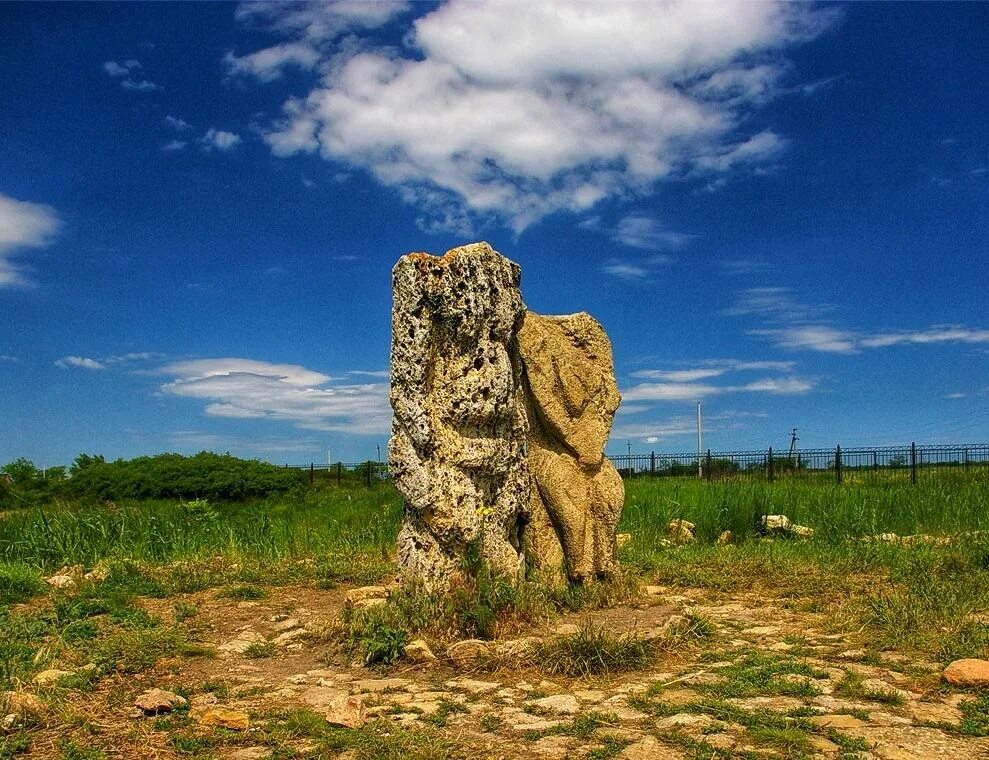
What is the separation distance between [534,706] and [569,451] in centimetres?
343

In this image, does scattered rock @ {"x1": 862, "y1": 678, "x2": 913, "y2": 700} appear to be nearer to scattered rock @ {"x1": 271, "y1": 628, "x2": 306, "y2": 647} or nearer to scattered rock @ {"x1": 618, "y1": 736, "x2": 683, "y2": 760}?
scattered rock @ {"x1": 618, "y1": 736, "x2": 683, "y2": 760}

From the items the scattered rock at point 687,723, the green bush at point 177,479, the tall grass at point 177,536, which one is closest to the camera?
the scattered rock at point 687,723

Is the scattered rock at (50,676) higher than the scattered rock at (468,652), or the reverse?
the scattered rock at (468,652)

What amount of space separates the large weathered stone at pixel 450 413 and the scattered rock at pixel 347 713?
1921 millimetres

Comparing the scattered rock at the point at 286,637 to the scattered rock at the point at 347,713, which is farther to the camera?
the scattered rock at the point at 286,637

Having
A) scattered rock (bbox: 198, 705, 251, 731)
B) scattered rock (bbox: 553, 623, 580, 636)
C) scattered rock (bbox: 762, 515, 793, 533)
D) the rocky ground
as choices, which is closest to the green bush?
scattered rock (bbox: 762, 515, 793, 533)

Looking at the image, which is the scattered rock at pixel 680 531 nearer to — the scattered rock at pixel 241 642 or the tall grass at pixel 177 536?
the tall grass at pixel 177 536

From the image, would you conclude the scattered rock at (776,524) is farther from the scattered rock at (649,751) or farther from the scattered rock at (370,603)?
the scattered rock at (649,751)

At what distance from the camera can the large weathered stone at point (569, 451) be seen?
765 centimetres

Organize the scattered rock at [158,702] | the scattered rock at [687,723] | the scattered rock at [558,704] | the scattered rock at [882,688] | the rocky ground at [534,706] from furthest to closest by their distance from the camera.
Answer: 1. the scattered rock at [158,702]
2. the scattered rock at [882,688]
3. the scattered rock at [558,704]
4. the scattered rock at [687,723]
5. the rocky ground at [534,706]

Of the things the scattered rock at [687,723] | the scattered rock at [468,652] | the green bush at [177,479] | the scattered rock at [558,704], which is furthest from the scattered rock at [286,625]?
the green bush at [177,479]

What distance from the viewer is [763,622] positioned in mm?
6770

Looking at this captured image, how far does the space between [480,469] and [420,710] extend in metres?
2.43

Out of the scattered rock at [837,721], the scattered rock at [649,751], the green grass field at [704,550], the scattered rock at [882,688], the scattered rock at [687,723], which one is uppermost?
the green grass field at [704,550]
